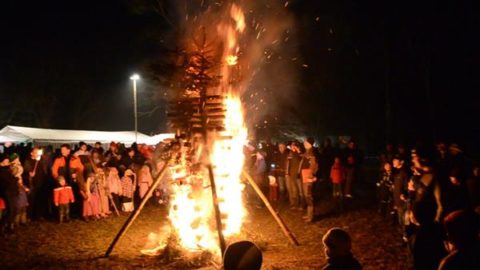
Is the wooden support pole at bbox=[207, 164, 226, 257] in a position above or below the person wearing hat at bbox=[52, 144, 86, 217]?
below

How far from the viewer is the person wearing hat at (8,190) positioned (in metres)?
10.8

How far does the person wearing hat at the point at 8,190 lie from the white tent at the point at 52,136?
15.2 m

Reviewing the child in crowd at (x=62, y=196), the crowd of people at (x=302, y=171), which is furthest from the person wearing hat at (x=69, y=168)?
the crowd of people at (x=302, y=171)

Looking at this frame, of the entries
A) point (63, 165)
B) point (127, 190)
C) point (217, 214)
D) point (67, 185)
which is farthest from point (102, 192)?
point (217, 214)

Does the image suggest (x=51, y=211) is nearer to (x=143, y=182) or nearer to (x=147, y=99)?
(x=143, y=182)

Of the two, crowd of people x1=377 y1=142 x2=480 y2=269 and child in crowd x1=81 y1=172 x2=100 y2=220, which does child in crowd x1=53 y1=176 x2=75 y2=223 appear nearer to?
child in crowd x1=81 y1=172 x2=100 y2=220

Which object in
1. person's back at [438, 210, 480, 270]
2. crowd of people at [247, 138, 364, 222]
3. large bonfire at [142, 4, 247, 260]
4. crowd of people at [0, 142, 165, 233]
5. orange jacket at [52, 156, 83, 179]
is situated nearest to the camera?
person's back at [438, 210, 480, 270]

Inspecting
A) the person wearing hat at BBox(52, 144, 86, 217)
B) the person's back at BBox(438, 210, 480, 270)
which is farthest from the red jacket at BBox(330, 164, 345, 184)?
the person's back at BBox(438, 210, 480, 270)

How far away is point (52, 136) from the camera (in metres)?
27.0

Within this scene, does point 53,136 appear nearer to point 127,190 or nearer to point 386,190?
point 127,190

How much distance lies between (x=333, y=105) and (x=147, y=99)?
19.3 meters

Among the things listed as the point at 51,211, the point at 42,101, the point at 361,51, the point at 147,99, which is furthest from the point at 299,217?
the point at 42,101

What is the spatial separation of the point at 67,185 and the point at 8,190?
209 cm

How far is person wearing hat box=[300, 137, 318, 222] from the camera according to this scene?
12.3m
